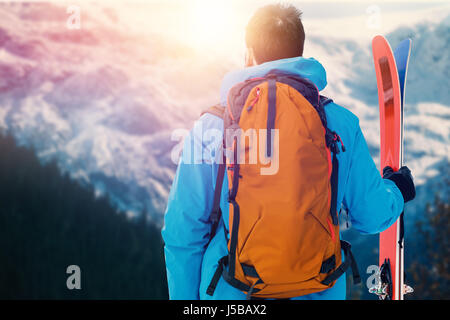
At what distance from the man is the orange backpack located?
0.04 meters

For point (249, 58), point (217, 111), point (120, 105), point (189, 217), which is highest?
point (120, 105)

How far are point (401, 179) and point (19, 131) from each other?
18.6 feet

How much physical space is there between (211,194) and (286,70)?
0.35 metres

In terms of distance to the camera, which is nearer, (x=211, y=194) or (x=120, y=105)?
(x=211, y=194)

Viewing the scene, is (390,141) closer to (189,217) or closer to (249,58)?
(249,58)

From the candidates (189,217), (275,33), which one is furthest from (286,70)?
(189,217)

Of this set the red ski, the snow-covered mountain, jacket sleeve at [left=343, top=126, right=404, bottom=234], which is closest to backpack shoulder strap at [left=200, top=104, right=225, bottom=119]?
jacket sleeve at [left=343, top=126, right=404, bottom=234]

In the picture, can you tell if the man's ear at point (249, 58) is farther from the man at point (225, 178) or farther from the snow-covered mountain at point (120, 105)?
the snow-covered mountain at point (120, 105)

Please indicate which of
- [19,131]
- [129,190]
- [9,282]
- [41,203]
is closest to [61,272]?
[9,282]

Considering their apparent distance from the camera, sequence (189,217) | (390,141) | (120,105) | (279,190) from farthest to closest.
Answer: (120,105) → (390,141) → (189,217) → (279,190)

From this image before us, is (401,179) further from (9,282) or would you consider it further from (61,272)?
(9,282)

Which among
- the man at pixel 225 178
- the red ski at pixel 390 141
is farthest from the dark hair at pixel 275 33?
the red ski at pixel 390 141

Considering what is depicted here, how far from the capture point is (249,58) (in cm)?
97

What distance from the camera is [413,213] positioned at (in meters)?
5.46
